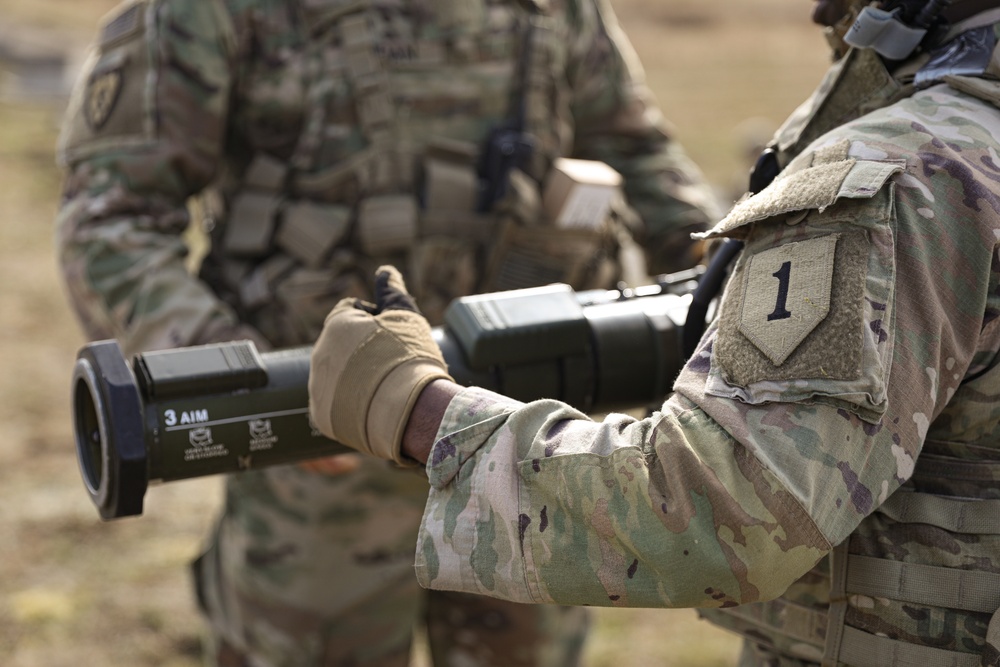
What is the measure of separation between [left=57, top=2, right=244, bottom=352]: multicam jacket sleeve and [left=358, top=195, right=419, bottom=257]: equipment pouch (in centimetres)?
37

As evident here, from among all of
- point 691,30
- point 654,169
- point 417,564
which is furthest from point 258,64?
point 691,30

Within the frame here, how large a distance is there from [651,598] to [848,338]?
1.25ft

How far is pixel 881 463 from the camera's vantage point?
1299 millimetres

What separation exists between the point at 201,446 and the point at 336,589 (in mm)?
1262

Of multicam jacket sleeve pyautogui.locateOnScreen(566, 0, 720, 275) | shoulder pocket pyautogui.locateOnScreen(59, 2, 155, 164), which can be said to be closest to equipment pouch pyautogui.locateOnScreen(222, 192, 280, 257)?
shoulder pocket pyautogui.locateOnScreen(59, 2, 155, 164)

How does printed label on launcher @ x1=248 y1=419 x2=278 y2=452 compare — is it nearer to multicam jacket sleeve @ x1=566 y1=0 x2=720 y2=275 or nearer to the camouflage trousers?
the camouflage trousers

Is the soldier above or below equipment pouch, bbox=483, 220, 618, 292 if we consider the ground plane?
above

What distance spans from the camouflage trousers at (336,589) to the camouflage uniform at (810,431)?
4.58 ft

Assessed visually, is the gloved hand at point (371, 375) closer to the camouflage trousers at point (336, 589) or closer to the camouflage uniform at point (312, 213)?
the camouflage uniform at point (312, 213)

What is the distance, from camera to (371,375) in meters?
1.52

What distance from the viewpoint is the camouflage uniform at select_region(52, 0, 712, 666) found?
254 cm

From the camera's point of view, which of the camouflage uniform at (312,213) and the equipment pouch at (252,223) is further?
the equipment pouch at (252,223)

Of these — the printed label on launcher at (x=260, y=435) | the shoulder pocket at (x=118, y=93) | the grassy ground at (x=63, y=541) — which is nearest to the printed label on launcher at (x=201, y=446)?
the printed label on launcher at (x=260, y=435)

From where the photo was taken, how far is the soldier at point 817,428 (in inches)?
49.6
